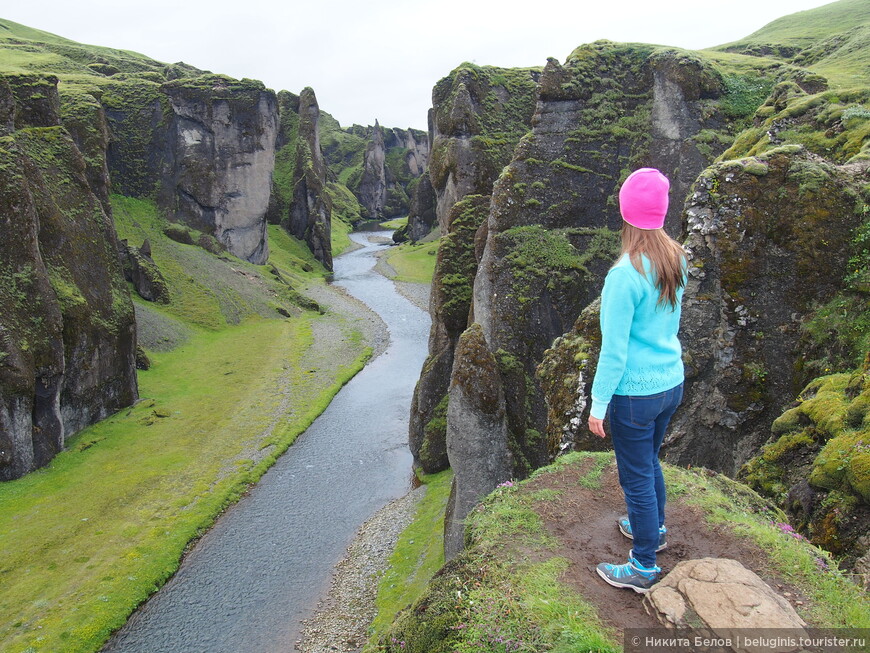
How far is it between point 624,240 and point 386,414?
3908cm

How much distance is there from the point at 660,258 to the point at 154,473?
35.5 meters

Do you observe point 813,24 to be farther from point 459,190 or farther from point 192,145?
point 192,145

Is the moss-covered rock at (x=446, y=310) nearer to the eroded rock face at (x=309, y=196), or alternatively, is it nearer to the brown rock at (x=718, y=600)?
the brown rock at (x=718, y=600)

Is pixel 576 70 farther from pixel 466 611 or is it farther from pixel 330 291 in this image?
pixel 330 291

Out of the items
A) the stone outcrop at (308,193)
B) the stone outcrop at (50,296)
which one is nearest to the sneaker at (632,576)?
the stone outcrop at (50,296)

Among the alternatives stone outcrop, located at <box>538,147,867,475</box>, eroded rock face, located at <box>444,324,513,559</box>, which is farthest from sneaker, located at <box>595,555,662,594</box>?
eroded rock face, located at <box>444,324,513,559</box>

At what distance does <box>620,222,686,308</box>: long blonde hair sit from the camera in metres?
6.09

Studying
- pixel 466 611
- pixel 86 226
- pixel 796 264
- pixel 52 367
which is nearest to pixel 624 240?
pixel 466 611

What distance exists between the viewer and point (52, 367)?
33.7m

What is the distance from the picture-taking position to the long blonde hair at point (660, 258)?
6086 mm

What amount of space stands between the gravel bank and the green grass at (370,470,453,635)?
22.0 inches

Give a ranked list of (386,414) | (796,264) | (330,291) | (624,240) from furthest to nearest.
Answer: (330,291) → (386,414) → (796,264) → (624,240)

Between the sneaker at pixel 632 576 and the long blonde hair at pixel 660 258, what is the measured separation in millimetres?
3027

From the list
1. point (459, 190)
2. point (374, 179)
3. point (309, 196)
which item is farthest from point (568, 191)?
point (374, 179)
